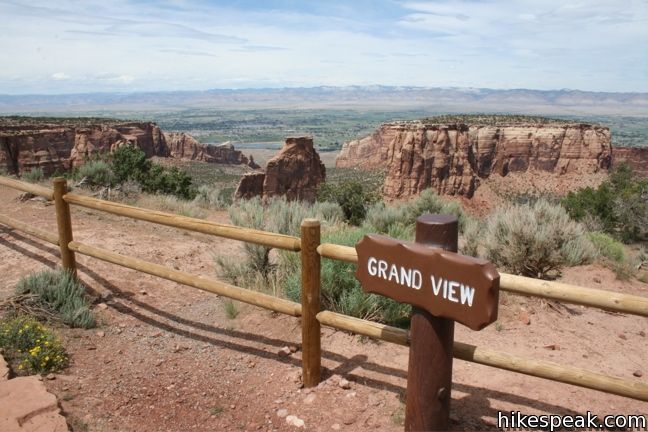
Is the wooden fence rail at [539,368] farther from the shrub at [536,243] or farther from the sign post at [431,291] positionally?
the shrub at [536,243]

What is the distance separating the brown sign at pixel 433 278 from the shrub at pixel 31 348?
3003mm

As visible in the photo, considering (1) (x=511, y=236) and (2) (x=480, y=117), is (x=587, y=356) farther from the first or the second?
(2) (x=480, y=117)

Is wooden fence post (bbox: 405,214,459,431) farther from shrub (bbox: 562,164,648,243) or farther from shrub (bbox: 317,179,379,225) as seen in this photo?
shrub (bbox: 562,164,648,243)

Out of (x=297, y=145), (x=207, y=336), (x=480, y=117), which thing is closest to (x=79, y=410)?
(x=207, y=336)

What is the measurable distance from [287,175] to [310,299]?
3434 centimetres

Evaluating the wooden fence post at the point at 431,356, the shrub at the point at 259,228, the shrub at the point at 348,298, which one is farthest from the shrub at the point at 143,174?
the wooden fence post at the point at 431,356

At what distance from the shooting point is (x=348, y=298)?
17.1ft

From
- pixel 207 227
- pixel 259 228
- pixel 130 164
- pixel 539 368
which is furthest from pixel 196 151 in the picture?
pixel 539 368

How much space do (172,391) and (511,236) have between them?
5019 millimetres

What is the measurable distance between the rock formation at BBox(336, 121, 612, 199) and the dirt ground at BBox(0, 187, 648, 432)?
159 feet

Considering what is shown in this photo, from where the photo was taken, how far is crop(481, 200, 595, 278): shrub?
23.0 ft

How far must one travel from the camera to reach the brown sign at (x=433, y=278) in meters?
2.44

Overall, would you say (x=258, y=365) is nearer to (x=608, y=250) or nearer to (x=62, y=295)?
(x=62, y=295)

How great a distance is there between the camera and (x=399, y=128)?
187ft
